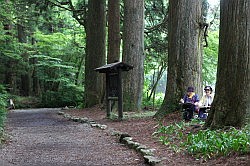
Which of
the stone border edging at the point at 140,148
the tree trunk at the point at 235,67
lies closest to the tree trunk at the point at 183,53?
the stone border edging at the point at 140,148

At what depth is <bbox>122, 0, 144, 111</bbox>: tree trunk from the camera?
12031mm

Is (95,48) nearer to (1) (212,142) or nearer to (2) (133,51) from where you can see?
(2) (133,51)

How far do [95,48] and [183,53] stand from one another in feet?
23.7

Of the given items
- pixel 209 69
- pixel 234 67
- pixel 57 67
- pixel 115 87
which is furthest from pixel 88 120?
pixel 57 67

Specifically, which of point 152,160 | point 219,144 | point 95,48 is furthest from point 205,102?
point 95,48

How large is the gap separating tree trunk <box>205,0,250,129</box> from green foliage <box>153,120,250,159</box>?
34cm

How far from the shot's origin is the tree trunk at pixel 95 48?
15.8 metres

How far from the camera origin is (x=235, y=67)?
6039 mm

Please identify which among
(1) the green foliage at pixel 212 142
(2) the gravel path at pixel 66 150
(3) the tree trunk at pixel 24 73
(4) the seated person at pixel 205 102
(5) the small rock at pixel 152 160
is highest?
(3) the tree trunk at pixel 24 73

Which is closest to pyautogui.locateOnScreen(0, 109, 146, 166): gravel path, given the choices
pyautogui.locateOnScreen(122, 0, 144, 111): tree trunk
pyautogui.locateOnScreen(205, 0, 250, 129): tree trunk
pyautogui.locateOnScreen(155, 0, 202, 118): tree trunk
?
pyautogui.locateOnScreen(205, 0, 250, 129): tree trunk

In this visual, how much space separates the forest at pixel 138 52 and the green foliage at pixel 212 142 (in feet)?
1.84

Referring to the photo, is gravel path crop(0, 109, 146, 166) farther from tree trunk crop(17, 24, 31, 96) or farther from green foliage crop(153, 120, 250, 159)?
tree trunk crop(17, 24, 31, 96)

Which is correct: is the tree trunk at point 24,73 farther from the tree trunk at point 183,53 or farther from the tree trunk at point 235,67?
the tree trunk at point 235,67

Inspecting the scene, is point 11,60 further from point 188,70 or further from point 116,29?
point 188,70
